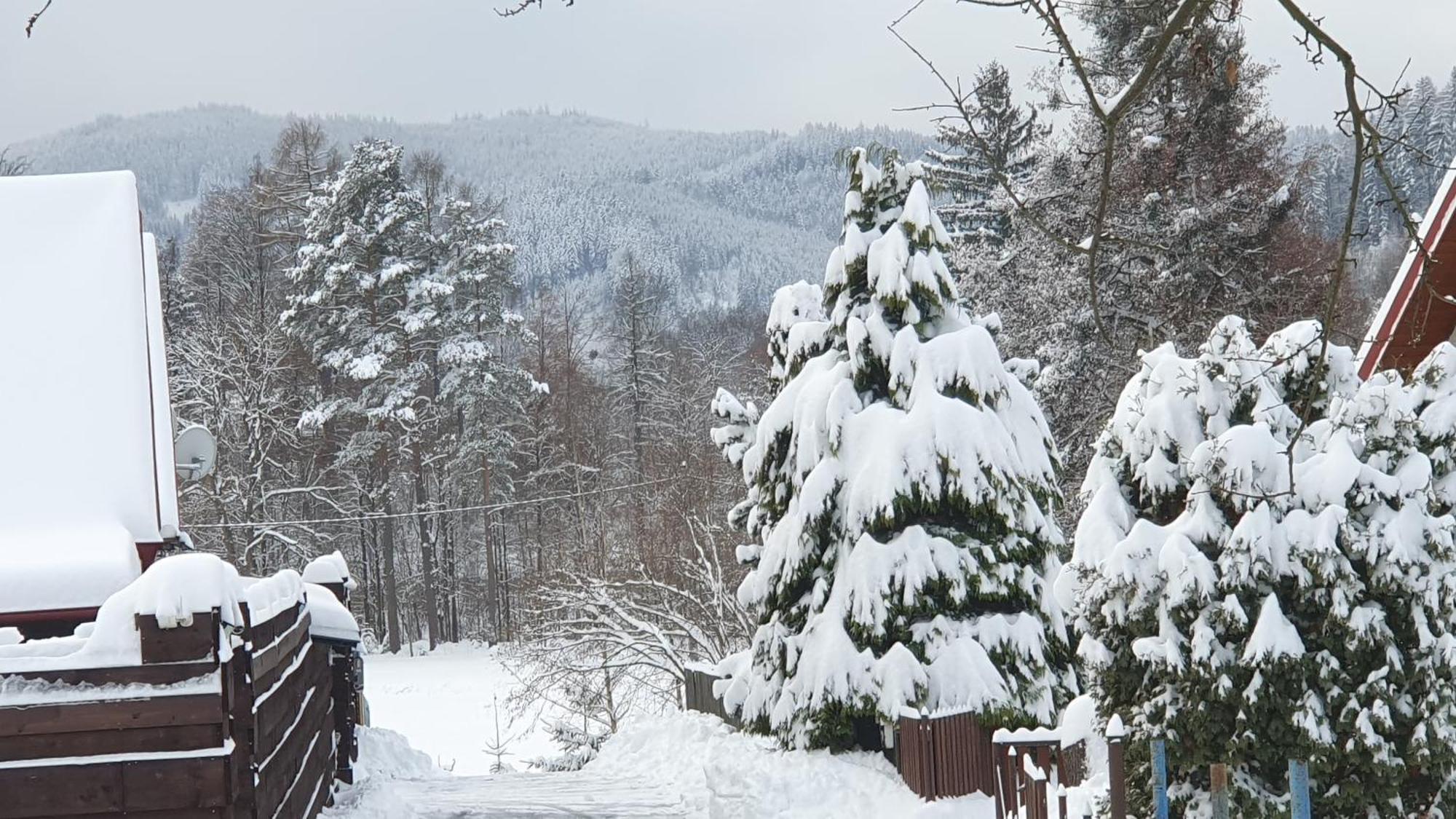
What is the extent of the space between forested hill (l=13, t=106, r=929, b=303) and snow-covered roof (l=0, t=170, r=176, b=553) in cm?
5950

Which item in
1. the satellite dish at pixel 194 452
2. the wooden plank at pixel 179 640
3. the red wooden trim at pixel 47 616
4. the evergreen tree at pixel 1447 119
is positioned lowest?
the red wooden trim at pixel 47 616

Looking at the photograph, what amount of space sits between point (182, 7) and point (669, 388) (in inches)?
1544

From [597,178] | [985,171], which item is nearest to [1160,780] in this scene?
[985,171]

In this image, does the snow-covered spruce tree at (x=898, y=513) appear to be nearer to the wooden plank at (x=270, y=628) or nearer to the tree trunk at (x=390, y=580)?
the wooden plank at (x=270, y=628)

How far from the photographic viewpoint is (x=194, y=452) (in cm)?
1172

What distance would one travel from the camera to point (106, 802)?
572 cm

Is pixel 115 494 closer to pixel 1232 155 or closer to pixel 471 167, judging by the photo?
pixel 1232 155

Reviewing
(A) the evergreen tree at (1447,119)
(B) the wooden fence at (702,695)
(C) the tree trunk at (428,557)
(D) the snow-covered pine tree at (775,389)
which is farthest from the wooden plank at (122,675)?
(C) the tree trunk at (428,557)

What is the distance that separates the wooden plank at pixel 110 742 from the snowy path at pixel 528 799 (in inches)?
170

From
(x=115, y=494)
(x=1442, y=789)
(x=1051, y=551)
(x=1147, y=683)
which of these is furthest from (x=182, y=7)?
(x=1051, y=551)

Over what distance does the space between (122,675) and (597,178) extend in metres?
99.3

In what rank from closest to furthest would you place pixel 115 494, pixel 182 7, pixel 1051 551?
1. pixel 182 7
2. pixel 115 494
3. pixel 1051 551

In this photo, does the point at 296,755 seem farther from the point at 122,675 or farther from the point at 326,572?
the point at 326,572

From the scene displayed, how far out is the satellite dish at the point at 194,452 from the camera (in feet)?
38.4
